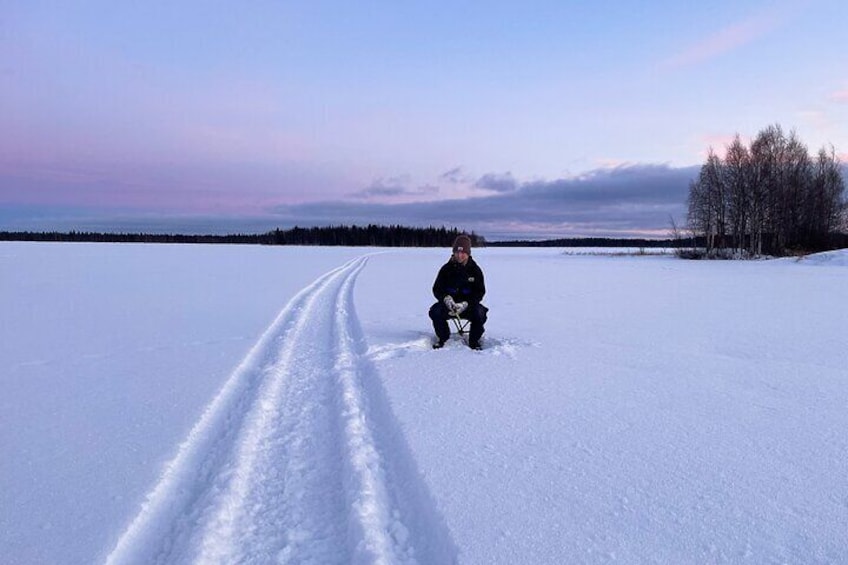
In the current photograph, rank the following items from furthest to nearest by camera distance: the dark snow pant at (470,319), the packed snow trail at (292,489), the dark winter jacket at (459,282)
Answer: the dark winter jacket at (459,282) < the dark snow pant at (470,319) < the packed snow trail at (292,489)

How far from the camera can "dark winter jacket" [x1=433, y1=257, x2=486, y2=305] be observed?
6912mm

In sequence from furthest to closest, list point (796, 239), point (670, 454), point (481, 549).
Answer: point (796, 239), point (670, 454), point (481, 549)

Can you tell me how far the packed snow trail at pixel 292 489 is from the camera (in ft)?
7.97

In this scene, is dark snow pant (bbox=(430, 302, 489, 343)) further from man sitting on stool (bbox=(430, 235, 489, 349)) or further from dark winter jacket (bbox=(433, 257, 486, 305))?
dark winter jacket (bbox=(433, 257, 486, 305))

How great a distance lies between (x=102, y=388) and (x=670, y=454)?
5046mm

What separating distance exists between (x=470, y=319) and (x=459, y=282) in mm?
545

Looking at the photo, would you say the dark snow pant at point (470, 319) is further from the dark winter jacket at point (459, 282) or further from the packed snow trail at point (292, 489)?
the packed snow trail at point (292, 489)

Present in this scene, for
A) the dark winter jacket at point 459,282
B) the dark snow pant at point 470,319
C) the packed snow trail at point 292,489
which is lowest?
the packed snow trail at point 292,489

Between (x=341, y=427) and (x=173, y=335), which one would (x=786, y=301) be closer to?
(x=341, y=427)

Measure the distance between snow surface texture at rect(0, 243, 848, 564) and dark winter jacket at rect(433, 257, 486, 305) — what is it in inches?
28.1

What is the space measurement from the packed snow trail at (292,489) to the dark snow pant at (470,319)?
193 cm

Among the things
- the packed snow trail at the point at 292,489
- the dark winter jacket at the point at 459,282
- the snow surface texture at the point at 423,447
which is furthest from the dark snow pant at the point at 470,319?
the packed snow trail at the point at 292,489

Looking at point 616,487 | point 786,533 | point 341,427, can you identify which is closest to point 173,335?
point 341,427

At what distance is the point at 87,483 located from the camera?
3025mm
